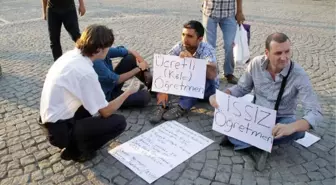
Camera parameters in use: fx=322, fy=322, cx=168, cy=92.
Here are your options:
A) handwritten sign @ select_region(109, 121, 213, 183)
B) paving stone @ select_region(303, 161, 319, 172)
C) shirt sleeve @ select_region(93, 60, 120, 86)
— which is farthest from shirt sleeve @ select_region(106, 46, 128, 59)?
paving stone @ select_region(303, 161, 319, 172)

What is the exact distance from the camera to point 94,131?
2.80m

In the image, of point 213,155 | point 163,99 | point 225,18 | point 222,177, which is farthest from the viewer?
point 225,18

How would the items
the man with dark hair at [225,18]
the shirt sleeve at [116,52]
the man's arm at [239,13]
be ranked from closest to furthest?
1. the shirt sleeve at [116,52]
2. the man with dark hair at [225,18]
3. the man's arm at [239,13]

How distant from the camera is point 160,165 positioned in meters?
3.00

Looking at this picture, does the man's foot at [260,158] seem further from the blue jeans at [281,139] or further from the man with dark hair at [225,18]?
the man with dark hair at [225,18]

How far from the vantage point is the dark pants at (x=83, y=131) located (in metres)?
2.73

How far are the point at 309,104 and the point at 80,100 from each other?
6.33 feet

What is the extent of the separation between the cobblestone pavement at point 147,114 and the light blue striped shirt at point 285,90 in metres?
0.50

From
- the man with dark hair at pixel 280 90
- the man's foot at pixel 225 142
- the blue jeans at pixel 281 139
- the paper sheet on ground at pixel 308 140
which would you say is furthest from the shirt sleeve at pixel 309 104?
the man's foot at pixel 225 142

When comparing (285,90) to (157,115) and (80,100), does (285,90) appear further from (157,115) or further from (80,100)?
(80,100)

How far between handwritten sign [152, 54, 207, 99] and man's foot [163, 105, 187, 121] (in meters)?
0.20

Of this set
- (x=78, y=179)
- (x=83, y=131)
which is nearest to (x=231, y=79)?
(x=83, y=131)

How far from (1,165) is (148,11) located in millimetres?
7939

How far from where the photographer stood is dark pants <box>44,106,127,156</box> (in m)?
2.73
